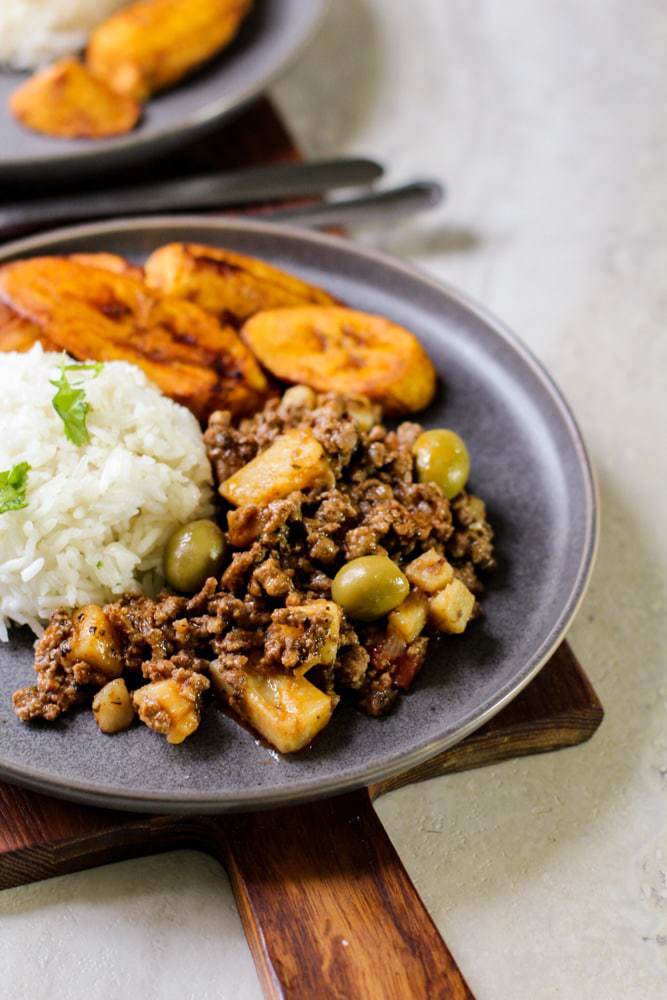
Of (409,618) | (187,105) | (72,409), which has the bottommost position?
(409,618)

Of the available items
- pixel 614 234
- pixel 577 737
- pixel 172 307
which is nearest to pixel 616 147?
pixel 614 234

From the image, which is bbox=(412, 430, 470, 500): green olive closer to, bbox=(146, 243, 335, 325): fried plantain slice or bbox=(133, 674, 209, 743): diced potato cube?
bbox=(146, 243, 335, 325): fried plantain slice

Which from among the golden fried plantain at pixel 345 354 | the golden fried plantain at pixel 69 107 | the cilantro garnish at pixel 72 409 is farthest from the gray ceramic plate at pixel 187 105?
the cilantro garnish at pixel 72 409

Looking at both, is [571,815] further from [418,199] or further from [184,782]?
[418,199]

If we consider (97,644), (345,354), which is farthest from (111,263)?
(97,644)

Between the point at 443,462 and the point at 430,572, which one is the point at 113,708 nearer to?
the point at 430,572

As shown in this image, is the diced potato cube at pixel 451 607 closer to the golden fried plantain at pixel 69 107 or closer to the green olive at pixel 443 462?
the green olive at pixel 443 462
